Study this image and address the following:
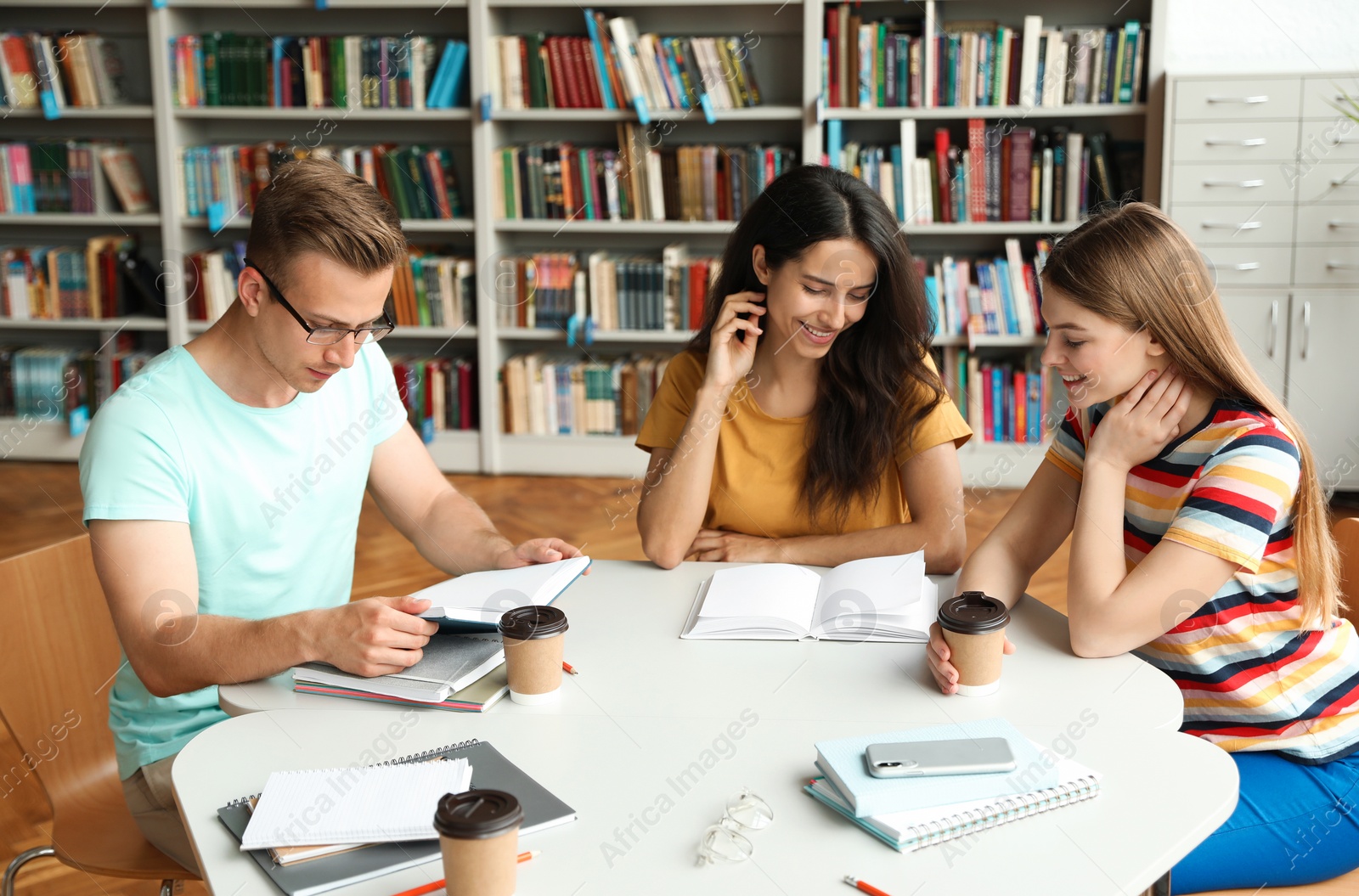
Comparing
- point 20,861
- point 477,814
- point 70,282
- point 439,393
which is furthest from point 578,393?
point 477,814

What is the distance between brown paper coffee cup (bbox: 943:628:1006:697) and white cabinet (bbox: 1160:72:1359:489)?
9.71ft

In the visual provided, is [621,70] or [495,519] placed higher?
[621,70]

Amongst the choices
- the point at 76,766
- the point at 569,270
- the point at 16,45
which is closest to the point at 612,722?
the point at 76,766

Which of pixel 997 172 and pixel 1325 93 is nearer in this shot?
pixel 1325 93

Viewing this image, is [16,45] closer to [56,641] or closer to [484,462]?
[484,462]

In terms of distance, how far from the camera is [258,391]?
1.66 meters

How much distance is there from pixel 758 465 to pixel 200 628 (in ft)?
3.28

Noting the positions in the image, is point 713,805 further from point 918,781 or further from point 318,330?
point 318,330

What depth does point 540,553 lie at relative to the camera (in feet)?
5.47

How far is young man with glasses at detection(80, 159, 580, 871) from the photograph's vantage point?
4.58ft

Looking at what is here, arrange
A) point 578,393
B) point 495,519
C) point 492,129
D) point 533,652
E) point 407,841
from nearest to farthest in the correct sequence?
point 407,841 < point 533,652 < point 495,519 < point 492,129 < point 578,393

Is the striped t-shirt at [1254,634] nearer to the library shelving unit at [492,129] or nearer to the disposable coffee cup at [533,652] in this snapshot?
the disposable coffee cup at [533,652]

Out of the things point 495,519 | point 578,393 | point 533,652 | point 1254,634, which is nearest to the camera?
point 533,652

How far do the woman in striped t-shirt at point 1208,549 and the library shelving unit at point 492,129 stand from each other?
2.93 meters
